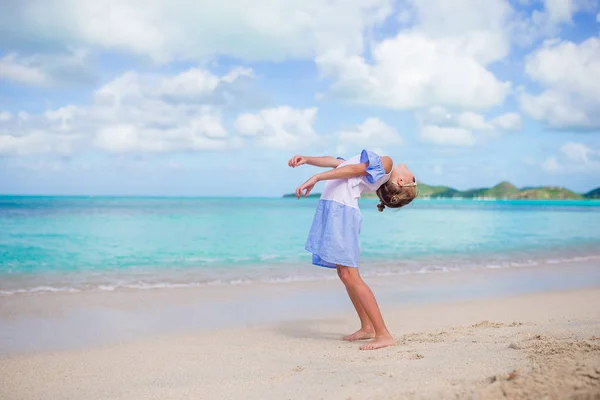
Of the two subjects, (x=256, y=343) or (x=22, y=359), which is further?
(x=256, y=343)

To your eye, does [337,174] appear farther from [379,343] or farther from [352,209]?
[379,343]

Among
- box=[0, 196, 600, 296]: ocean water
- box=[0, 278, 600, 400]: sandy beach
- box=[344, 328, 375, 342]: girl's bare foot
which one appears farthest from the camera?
box=[0, 196, 600, 296]: ocean water

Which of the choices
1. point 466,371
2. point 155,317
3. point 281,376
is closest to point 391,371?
point 466,371

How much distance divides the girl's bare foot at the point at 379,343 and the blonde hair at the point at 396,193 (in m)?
1.08

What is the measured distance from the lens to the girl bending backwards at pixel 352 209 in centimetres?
412

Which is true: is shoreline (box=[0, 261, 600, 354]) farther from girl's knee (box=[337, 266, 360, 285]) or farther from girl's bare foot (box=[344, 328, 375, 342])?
girl's knee (box=[337, 266, 360, 285])

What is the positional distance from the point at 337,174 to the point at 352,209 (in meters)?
0.36

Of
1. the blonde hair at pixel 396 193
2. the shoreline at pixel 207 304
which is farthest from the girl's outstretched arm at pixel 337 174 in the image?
the shoreline at pixel 207 304

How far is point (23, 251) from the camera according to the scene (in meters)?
12.5

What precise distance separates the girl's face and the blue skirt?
420 mm

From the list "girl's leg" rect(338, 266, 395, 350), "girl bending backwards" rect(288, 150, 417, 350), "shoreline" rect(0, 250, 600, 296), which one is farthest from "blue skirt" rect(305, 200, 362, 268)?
"shoreline" rect(0, 250, 600, 296)

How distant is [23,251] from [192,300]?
25.5ft

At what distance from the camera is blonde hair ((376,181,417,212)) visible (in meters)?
4.25

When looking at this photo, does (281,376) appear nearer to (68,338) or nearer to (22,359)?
(22,359)
